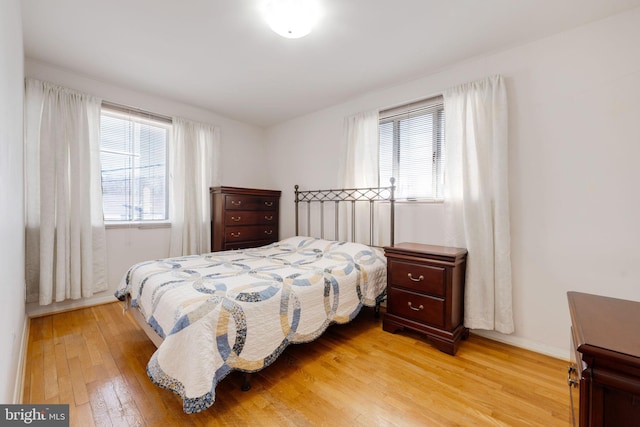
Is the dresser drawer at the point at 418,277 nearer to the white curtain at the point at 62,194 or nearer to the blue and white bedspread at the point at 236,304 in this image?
the blue and white bedspread at the point at 236,304

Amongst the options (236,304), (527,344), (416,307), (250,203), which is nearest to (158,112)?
(250,203)

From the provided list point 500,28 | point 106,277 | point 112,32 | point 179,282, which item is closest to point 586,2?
point 500,28

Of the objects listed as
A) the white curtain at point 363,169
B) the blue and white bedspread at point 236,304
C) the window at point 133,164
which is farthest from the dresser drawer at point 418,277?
the window at point 133,164

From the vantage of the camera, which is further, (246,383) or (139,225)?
(139,225)

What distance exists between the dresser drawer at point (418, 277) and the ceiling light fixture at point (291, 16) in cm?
197

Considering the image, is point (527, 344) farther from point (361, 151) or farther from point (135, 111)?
point (135, 111)

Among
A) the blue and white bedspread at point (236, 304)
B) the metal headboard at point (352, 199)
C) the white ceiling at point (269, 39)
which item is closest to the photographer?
the blue and white bedspread at point (236, 304)

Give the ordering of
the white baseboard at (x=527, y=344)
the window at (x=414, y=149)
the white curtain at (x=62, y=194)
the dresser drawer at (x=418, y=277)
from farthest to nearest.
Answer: the window at (x=414, y=149) → the white curtain at (x=62, y=194) → the dresser drawer at (x=418, y=277) → the white baseboard at (x=527, y=344)

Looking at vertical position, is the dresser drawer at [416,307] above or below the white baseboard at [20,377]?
above

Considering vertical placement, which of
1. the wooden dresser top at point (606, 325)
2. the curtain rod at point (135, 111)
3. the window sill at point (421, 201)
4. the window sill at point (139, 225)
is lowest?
the wooden dresser top at point (606, 325)

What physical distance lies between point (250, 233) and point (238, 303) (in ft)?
7.24

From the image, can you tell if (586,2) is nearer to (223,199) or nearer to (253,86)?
(253,86)

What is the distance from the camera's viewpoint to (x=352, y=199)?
3.18 m

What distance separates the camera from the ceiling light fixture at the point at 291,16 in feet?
5.55
